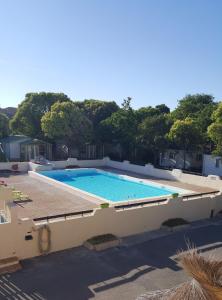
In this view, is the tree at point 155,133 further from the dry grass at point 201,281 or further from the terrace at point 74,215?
the dry grass at point 201,281

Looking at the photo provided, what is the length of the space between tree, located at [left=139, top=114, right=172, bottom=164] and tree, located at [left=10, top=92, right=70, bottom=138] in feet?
46.0

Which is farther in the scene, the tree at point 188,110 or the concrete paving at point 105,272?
the tree at point 188,110

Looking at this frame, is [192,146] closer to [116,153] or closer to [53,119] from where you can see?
[116,153]

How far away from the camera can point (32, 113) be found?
3884cm

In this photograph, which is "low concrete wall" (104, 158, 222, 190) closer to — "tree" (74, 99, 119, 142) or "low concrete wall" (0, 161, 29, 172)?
"tree" (74, 99, 119, 142)

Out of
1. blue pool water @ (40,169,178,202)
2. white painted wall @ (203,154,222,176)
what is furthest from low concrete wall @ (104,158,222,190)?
white painted wall @ (203,154,222,176)

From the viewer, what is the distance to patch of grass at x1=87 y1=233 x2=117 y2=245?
1260 cm

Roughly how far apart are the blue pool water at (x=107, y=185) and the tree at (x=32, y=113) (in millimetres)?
10811

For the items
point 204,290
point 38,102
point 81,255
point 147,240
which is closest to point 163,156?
point 38,102

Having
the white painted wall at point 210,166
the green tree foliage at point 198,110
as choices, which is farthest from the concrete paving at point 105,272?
the green tree foliage at point 198,110

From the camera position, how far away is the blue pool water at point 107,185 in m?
23.7

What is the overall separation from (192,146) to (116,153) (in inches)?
470

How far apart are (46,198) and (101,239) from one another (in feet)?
26.1

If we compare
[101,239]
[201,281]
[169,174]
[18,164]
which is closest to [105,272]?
[101,239]
